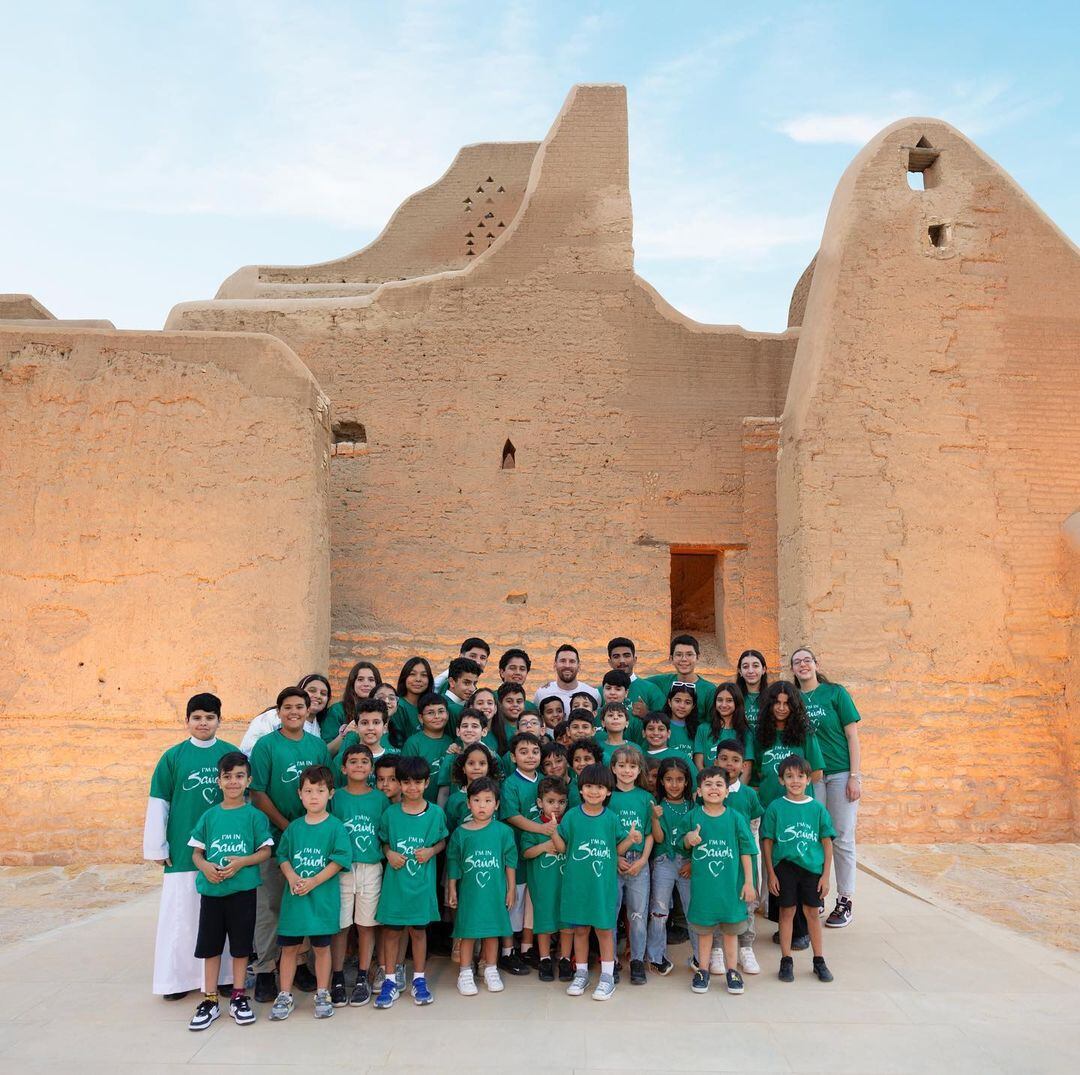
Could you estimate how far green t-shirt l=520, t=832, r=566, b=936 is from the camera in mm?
4578

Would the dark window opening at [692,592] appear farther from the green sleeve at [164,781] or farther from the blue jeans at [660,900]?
the green sleeve at [164,781]

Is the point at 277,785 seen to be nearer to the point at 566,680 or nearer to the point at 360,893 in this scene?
the point at 360,893

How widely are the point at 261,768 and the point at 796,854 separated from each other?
8.51 ft

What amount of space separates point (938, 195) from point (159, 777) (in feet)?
27.0

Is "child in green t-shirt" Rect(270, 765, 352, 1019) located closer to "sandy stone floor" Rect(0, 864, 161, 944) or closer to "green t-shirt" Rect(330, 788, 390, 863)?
"green t-shirt" Rect(330, 788, 390, 863)

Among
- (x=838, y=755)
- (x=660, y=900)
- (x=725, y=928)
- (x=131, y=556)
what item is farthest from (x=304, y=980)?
(x=131, y=556)

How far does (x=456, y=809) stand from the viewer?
470 cm

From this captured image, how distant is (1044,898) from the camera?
666 centimetres

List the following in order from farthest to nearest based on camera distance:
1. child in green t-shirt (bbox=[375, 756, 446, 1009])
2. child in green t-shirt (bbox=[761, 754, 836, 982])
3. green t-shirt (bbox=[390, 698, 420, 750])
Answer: green t-shirt (bbox=[390, 698, 420, 750])
child in green t-shirt (bbox=[761, 754, 836, 982])
child in green t-shirt (bbox=[375, 756, 446, 1009])

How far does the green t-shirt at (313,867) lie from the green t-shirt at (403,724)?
2.85 ft

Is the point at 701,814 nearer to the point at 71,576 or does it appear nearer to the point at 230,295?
the point at 71,576

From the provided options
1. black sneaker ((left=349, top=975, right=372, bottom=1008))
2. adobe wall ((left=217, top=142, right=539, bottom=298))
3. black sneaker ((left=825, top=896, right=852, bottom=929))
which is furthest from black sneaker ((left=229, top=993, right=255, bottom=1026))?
adobe wall ((left=217, top=142, right=539, bottom=298))

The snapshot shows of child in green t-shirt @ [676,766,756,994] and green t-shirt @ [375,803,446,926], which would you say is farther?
child in green t-shirt @ [676,766,756,994]

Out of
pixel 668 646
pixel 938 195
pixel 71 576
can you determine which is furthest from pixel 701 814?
pixel 938 195
